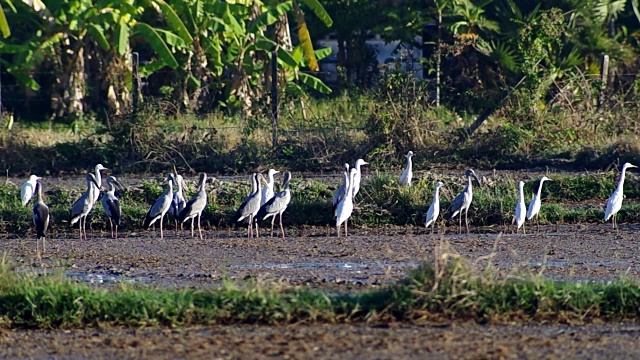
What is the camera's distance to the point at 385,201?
623 inches

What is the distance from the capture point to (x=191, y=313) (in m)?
9.37

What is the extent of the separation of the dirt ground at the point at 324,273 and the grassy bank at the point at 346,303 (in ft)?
0.56

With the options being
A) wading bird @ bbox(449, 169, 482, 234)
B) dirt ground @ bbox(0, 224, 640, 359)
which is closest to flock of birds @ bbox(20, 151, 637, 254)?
wading bird @ bbox(449, 169, 482, 234)

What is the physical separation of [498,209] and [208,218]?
13.7 feet

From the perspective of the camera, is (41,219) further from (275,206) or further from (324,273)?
(324,273)

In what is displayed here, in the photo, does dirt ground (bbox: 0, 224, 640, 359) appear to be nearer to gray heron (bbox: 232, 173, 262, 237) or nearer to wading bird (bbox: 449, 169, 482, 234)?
gray heron (bbox: 232, 173, 262, 237)

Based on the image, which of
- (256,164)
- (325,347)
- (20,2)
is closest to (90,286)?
(325,347)

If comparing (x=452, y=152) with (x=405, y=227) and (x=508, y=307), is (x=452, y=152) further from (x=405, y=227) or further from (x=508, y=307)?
(x=508, y=307)

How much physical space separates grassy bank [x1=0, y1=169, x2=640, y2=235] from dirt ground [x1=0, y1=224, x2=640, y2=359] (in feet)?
1.44

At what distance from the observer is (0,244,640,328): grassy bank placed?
927 cm

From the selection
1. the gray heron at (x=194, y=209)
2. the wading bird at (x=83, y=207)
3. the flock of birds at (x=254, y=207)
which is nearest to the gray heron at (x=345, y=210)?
the flock of birds at (x=254, y=207)

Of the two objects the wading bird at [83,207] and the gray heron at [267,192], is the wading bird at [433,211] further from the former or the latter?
the wading bird at [83,207]

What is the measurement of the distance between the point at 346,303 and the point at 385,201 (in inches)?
255

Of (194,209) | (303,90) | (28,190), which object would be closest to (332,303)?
(194,209)
